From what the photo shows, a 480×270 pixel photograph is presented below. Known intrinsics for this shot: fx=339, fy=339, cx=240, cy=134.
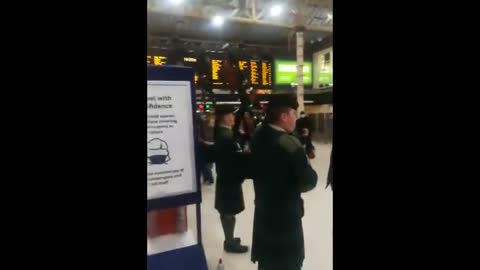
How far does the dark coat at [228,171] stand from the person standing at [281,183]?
1.68ft

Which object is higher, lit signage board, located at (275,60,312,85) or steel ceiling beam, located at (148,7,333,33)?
steel ceiling beam, located at (148,7,333,33)

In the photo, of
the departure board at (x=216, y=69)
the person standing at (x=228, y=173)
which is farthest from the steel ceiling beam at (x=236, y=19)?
the person standing at (x=228, y=173)

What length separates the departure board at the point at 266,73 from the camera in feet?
23.4

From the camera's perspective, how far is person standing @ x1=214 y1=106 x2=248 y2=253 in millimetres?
2602

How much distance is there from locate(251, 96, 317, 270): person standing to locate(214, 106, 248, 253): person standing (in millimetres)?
526

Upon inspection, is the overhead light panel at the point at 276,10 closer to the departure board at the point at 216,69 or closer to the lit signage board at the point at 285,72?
the lit signage board at the point at 285,72

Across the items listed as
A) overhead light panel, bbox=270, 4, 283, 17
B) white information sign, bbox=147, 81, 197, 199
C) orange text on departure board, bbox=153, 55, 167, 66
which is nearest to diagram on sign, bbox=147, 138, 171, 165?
white information sign, bbox=147, 81, 197, 199

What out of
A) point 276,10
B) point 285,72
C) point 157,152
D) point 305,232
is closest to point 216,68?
point 285,72

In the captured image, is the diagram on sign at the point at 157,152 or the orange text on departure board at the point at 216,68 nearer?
the diagram on sign at the point at 157,152

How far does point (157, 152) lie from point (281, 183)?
69 cm

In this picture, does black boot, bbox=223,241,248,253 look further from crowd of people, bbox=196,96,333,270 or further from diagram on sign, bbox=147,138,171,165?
diagram on sign, bbox=147,138,171,165

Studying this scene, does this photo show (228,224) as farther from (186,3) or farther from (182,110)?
(186,3)

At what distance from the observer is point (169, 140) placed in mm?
1682
